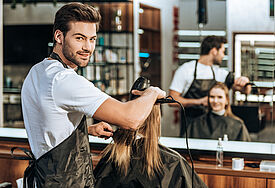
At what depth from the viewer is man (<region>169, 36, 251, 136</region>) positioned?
4320 millimetres

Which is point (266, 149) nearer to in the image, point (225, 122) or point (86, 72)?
point (225, 122)

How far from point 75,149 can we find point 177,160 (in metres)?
0.76

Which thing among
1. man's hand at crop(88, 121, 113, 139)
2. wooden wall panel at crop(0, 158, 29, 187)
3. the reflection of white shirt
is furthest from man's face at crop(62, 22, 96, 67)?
the reflection of white shirt

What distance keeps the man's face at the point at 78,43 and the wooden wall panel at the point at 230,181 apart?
1.21 m

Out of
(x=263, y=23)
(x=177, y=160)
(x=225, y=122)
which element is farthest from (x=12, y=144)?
(x=263, y=23)

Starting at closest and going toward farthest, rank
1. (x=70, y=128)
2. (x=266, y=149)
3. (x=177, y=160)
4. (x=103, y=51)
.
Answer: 1. (x=70, y=128)
2. (x=177, y=160)
3. (x=266, y=149)
4. (x=103, y=51)

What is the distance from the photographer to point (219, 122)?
4074 millimetres

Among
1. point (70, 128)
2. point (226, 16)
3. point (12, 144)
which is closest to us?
point (70, 128)

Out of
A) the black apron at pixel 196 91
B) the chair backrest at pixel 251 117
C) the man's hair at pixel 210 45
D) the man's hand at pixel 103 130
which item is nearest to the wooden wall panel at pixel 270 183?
the man's hand at pixel 103 130

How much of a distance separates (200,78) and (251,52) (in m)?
1.30

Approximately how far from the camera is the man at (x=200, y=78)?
4.32m

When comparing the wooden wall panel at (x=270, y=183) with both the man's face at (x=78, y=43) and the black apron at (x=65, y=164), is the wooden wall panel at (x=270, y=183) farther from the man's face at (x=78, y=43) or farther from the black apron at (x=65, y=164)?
the man's face at (x=78, y=43)

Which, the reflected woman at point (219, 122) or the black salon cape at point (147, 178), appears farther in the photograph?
the reflected woman at point (219, 122)

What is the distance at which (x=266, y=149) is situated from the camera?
272 cm
